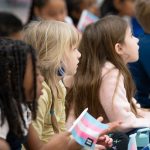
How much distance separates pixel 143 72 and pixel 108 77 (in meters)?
0.86

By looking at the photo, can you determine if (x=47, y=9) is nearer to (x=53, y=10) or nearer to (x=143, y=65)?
(x=53, y=10)

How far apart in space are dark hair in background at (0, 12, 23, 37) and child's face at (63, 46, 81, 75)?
44 centimetres

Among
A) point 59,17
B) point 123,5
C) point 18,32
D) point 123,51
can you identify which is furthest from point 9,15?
point 123,5

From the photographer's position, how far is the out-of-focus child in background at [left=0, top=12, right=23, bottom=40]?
12.8ft

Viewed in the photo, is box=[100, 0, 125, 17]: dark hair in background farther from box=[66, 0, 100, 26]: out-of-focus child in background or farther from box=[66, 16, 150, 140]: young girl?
box=[66, 16, 150, 140]: young girl

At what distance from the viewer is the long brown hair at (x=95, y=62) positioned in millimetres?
3910

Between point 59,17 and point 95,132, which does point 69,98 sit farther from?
point 59,17

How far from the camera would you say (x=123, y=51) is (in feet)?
13.4

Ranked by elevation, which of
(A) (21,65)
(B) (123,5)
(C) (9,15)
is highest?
(A) (21,65)

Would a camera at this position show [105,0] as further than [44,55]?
Yes

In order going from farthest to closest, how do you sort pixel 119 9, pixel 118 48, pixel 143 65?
pixel 119 9 < pixel 143 65 < pixel 118 48

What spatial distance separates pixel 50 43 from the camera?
3.64 metres

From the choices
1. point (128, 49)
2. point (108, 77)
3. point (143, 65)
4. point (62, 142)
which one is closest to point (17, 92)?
point (62, 142)

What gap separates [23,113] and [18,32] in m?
1.08
